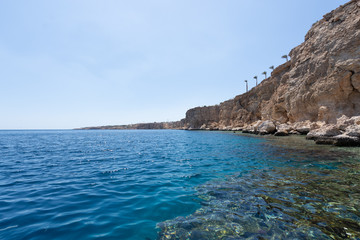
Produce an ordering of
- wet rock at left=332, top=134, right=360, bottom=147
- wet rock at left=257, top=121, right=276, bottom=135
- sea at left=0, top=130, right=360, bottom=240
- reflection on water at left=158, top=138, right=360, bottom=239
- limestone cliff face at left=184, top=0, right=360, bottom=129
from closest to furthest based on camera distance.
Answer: reflection on water at left=158, top=138, right=360, bottom=239 → sea at left=0, top=130, right=360, bottom=240 → wet rock at left=332, top=134, right=360, bottom=147 → limestone cliff face at left=184, top=0, right=360, bottom=129 → wet rock at left=257, top=121, right=276, bottom=135

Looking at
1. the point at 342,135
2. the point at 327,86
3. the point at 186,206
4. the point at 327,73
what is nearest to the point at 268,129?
the point at 327,86

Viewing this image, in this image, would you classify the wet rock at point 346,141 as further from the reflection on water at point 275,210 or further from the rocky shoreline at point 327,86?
the reflection on water at point 275,210

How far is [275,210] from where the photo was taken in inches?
171

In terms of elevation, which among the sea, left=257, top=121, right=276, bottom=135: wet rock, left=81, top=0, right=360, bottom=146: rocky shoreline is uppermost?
left=81, top=0, right=360, bottom=146: rocky shoreline

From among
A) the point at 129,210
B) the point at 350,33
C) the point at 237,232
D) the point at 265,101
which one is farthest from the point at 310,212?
the point at 265,101

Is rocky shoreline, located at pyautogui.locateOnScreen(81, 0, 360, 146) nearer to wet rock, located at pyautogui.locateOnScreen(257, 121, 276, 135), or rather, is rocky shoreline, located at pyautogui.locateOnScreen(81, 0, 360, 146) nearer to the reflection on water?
wet rock, located at pyautogui.locateOnScreen(257, 121, 276, 135)

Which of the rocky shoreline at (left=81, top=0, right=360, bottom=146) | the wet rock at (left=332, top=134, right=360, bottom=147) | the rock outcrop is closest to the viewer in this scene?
the wet rock at (left=332, top=134, right=360, bottom=147)

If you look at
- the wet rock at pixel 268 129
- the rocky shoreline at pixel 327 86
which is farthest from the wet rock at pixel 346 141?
the wet rock at pixel 268 129

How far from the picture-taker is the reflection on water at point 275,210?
3.47 m

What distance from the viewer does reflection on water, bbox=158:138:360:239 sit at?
3.47 m

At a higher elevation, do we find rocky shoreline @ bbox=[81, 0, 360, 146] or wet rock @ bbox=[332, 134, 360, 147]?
rocky shoreline @ bbox=[81, 0, 360, 146]

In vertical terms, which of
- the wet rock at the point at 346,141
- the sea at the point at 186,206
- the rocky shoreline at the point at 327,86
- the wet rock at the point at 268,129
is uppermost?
the rocky shoreline at the point at 327,86

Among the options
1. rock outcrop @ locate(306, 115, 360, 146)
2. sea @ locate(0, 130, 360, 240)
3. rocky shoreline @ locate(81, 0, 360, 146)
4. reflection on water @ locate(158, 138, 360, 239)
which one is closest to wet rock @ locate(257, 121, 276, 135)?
rocky shoreline @ locate(81, 0, 360, 146)

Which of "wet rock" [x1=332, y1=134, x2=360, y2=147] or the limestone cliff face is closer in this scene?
"wet rock" [x1=332, y1=134, x2=360, y2=147]
